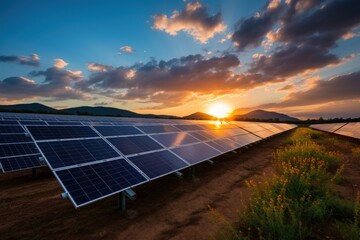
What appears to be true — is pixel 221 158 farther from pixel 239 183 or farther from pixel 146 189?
pixel 146 189

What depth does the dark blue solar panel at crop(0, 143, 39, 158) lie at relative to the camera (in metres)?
11.9

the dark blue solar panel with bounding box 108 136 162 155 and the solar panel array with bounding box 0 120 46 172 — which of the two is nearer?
the dark blue solar panel with bounding box 108 136 162 155

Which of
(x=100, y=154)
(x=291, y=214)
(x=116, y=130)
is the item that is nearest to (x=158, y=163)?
(x=100, y=154)

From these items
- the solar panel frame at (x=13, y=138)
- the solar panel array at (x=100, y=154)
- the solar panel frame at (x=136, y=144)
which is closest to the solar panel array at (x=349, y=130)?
the solar panel array at (x=100, y=154)

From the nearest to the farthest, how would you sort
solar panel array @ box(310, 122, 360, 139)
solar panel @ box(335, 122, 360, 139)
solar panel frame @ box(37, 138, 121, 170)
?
1. solar panel frame @ box(37, 138, 121, 170)
2. solar panel @ box(335, 122, 360, 139)
3. solar panel array @ box(310, 122, 360, 139)

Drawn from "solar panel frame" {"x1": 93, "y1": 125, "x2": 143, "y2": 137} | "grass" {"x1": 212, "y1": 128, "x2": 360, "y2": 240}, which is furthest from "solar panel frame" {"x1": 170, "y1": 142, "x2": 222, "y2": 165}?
"grass" {"x1": 212, "y1": 128, "x2": 360, "y2": 240}

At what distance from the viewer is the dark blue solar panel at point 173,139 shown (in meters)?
11.6

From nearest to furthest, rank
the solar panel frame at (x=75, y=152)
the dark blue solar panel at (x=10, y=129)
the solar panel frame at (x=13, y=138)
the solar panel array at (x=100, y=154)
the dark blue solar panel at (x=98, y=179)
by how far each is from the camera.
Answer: the dark blue solar panel at (x=98, y=179)
the solar panel array at (x=100, y=154)
the solar panel frame at (x=75, y=152)
the solar panel frame at (x=13, y=138)
the dark blue solar panel at (x=10, y=129)

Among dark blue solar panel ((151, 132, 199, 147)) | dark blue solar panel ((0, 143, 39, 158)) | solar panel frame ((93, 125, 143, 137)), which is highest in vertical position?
solar panel frame ((93, 125, 143, 137))

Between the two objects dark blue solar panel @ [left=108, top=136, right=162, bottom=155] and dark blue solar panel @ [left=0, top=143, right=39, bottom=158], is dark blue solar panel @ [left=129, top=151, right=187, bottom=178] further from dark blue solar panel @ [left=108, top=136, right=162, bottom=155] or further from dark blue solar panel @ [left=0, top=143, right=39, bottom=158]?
dark blue solar panel @ [left=0, top=143, right=39, bottom=158]

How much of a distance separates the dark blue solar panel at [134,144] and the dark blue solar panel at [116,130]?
66 centimetres

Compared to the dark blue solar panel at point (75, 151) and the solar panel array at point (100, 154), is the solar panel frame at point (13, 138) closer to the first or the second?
the solar panel array at point (100, 154)

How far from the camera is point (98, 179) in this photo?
6.51 m

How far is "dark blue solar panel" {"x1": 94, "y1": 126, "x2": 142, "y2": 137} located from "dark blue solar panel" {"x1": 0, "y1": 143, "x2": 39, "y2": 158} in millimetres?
5813
